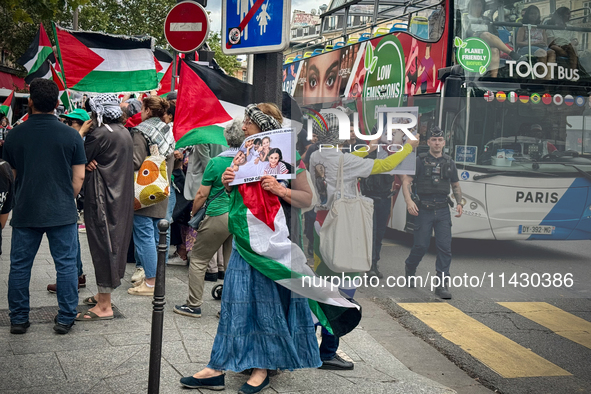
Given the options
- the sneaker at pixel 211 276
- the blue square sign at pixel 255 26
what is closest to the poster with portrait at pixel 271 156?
the blue square sign at pixel 255 26

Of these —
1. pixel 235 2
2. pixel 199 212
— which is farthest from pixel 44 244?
pixel 235 2

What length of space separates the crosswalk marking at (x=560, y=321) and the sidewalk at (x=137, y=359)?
85 centimetres

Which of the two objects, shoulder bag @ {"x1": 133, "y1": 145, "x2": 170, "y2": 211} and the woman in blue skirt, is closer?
the woman in blue skirt

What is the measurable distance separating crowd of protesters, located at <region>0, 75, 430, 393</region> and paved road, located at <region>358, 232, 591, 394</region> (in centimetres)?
71

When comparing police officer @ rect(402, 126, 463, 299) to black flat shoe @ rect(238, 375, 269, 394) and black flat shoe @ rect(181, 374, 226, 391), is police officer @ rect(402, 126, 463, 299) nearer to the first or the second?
black flat shoe @ rect(238, 375, 269, 394)

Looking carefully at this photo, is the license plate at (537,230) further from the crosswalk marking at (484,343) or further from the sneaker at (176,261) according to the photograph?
the sneaker at (176,261)

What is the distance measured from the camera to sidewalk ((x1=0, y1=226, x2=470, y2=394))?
3.93 m

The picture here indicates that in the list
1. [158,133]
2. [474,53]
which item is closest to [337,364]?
[158,133]

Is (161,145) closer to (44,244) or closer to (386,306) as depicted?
(386,306)

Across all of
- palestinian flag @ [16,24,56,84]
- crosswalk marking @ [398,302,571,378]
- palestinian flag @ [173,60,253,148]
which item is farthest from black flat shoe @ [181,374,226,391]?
palestinian flag @ [16,24,56,84]

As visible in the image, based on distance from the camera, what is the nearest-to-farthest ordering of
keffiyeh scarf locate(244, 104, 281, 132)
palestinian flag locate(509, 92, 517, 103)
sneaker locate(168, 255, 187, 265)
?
1. keffiyeh scarf locate(244, 104, 281, 132)
2. palestinian flag locate(509, 92, 517, 103)
3. sneaker locate(168, 255, 187, 265)

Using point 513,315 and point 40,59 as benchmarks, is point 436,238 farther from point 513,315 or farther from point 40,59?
point 40,59

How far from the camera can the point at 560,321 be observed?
5.88 meters

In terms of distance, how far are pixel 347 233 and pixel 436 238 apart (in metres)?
0.75
